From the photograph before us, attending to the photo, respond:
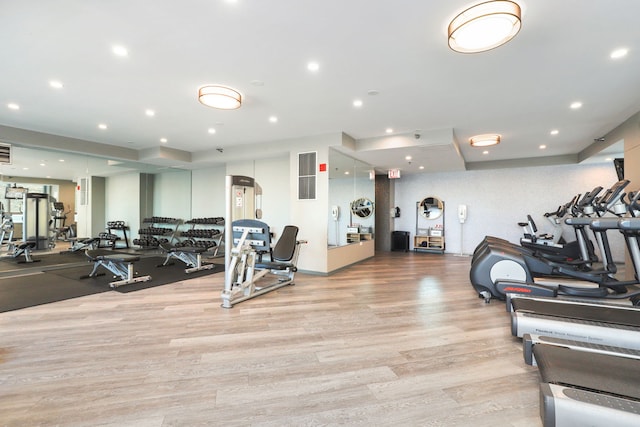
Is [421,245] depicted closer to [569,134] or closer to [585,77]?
[569,134]

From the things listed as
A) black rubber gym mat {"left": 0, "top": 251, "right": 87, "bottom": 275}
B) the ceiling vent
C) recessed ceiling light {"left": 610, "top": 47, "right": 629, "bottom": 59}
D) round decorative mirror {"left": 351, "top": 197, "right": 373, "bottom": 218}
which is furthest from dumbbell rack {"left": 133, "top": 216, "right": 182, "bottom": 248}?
recessed ceiling light {"left": 610, "top": 47, "right": 629, "bottom": 59}

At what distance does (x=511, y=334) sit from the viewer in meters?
2.91

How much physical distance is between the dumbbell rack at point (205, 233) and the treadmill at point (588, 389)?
7.09 metres

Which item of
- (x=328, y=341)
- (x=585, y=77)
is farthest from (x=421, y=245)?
(x=328, y=341)

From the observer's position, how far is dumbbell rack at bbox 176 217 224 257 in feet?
25.7

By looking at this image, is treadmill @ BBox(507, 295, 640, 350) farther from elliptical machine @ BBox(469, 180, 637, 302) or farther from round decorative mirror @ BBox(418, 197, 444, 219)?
round decorative mirror @ BBox(418, 197, 444, 219)

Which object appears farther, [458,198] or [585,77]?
[458,198]

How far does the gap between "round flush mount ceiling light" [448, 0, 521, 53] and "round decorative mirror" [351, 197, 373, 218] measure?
5.00 m

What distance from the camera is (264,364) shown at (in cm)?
235

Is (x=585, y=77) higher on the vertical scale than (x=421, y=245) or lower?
higher

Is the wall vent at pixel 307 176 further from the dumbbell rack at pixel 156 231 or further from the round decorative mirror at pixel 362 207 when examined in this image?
the dumbbell rack at pixel 156 231

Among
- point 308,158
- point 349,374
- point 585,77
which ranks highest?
point 585,77

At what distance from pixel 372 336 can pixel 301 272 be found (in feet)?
10.9

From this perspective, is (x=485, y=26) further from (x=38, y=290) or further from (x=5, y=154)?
(x=5, y=154)
